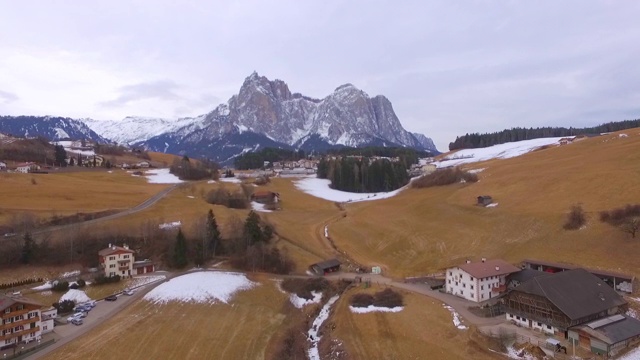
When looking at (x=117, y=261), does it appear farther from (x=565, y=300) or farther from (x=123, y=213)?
(x=565, y=300)

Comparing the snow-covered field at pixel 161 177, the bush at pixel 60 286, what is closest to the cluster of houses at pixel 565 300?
the bush at pixel 60 286

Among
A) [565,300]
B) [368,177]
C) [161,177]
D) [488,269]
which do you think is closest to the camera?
[565,300]

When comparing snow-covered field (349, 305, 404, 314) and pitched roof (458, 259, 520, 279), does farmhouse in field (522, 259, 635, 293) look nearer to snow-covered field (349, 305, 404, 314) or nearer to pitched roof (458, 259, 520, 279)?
pitched roof (458, 259, 520, 279)

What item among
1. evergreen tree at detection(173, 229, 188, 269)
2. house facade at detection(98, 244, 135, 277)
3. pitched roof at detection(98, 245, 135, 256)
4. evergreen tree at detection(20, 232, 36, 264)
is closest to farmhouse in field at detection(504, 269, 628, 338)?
evergreen tree at detection(173, 229, 188, 269)

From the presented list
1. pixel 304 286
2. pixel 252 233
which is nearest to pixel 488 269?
pixel 304 286

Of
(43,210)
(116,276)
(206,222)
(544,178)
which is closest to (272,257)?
(206,222)

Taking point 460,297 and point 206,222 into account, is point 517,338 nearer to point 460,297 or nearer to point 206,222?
point 460,297

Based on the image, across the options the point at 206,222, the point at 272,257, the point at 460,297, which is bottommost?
the point at 460,297
